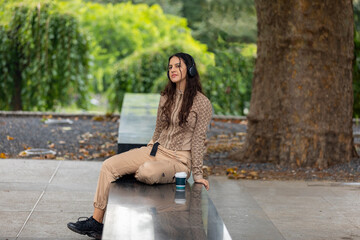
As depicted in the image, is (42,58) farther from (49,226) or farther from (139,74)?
(49,226)

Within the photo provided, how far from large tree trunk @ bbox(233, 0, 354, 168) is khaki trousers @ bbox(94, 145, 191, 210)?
3.72 metres

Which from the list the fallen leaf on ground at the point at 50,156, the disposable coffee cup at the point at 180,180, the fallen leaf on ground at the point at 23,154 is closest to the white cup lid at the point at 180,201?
the disposable coffee cup at the point at 180,180

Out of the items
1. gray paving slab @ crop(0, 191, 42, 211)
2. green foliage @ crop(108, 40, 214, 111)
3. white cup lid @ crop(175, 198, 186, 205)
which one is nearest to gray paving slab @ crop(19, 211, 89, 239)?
gray paving slab @ crop(0, 191, 42, 211)

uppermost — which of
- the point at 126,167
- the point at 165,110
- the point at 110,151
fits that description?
the point at 165,110

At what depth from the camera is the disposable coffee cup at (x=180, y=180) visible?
525cm

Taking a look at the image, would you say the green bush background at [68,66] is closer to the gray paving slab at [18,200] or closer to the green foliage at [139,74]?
the green foliage at [139,74]

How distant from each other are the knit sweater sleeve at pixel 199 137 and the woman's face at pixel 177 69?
0.25 meters

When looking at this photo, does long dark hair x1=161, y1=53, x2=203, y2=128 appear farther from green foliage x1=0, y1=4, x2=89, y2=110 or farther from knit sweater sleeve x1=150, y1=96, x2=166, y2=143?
green foliage x1=0, y1=4, x2=89, y2=110

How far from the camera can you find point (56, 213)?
645cm

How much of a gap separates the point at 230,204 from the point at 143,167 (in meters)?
1.82

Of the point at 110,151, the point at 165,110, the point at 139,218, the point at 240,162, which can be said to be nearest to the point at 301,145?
the point at 240,162

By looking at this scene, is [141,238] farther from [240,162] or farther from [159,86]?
[159,86]

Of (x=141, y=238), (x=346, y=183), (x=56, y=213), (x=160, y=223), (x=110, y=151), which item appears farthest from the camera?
(x=110, y=151)

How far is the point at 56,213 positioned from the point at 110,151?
376cm
